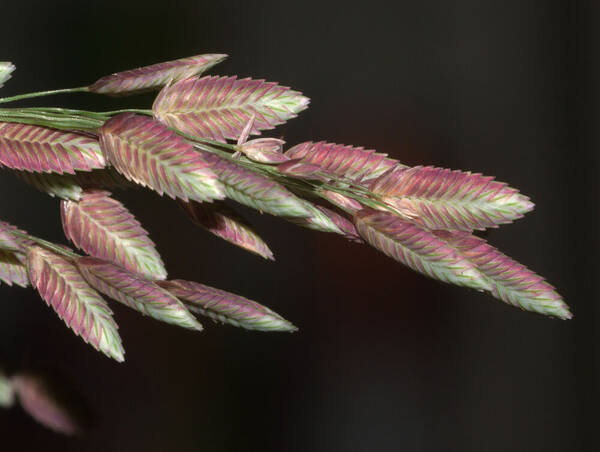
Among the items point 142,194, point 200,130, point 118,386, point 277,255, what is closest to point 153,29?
point 142,194

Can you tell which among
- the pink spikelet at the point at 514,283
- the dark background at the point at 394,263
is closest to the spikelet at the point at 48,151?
the pink spikelet at the point at 514,283

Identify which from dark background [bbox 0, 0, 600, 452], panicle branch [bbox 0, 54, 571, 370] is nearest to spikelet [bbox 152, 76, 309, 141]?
panicle branch [bbox 0, 54, 571, 370]

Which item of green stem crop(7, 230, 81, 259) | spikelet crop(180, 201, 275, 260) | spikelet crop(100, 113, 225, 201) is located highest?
spikelet crop(100, 113, 225, 201)

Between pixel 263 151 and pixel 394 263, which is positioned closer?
pixel 263 151

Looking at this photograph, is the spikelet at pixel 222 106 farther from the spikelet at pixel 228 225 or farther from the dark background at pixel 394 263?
the dark background at pixel 394 263

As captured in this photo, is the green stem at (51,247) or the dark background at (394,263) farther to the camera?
the dark background at (394,263)

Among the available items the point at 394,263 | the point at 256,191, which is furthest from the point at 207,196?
the point at 394,263

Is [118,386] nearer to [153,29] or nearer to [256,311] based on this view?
[153,29]

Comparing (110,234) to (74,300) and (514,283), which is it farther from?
(514,283)

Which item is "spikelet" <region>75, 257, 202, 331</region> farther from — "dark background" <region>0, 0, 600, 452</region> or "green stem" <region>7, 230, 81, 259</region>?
"dark background" <region>0, 0, 600, 452</region>
